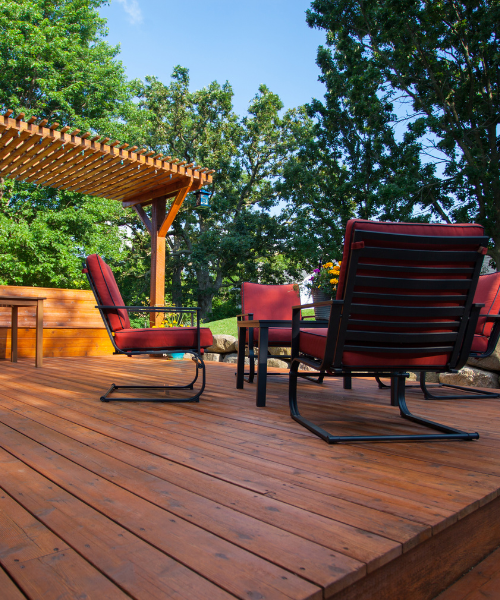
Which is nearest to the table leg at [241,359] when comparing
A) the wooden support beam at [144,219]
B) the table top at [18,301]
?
the table top at [18,301]

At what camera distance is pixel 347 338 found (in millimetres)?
1722

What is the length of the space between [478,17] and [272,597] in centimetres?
1266

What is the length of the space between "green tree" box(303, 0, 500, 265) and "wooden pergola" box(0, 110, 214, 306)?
6.47 metres

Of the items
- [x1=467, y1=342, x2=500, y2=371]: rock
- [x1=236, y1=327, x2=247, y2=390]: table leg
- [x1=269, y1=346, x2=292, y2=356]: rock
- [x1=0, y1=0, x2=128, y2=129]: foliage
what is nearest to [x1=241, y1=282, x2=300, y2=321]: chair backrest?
[x1=236, y1=327, x2=247, y2=390]: table leg

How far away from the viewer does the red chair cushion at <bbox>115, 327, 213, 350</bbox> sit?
2.68 m

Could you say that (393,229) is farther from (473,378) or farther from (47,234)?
(47,234)

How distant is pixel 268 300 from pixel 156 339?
5.29 feet

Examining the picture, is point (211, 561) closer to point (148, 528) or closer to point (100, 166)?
point (148, 528)

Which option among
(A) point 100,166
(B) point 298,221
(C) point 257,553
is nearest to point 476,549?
(C) point 257,553

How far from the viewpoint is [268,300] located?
4102mm

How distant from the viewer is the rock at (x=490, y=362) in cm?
382

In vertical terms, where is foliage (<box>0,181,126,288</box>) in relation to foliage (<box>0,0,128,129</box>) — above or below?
below

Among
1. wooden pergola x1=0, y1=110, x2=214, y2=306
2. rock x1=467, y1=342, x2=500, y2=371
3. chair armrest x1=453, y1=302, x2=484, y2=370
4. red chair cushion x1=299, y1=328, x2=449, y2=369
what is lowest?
rock x1=467, y1=342, x2=500, y2=371

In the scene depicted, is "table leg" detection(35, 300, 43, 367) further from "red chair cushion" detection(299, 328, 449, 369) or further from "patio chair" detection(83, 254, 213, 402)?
"red chair cushion" detection(299, 328, 449, 369)
